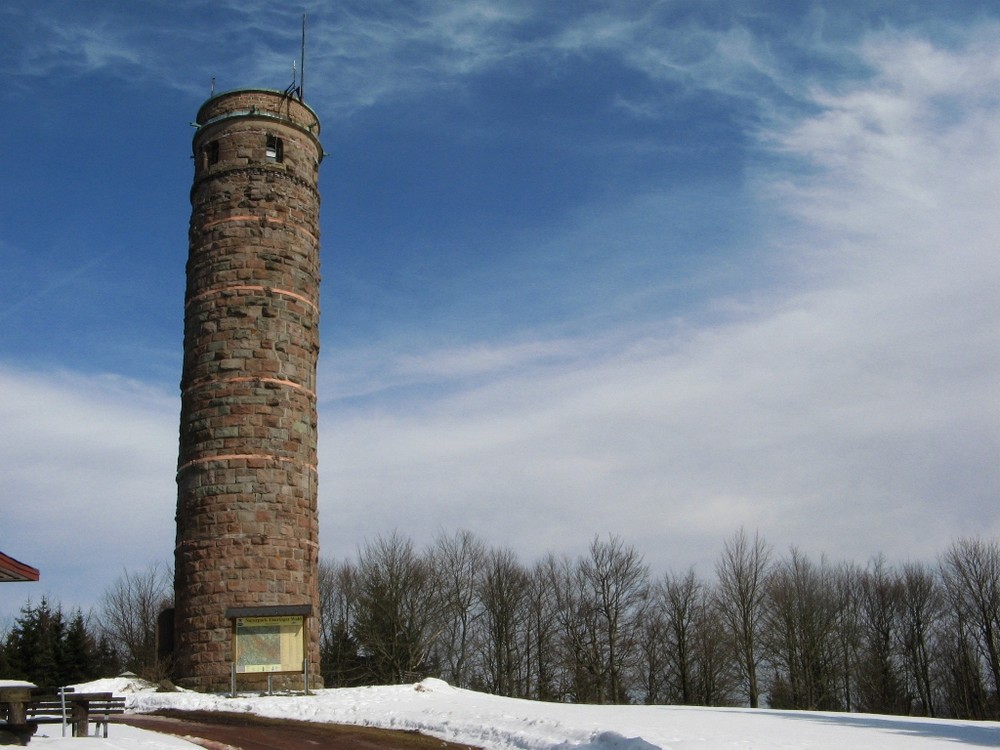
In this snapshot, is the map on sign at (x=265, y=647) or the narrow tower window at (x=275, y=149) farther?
the narrow tower window at (x=275, y=149)

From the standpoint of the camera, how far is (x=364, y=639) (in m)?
48.6

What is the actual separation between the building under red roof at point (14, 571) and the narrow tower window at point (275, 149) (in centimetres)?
1531

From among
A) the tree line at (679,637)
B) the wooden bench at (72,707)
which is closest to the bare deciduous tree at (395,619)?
the tree line at (679,637)

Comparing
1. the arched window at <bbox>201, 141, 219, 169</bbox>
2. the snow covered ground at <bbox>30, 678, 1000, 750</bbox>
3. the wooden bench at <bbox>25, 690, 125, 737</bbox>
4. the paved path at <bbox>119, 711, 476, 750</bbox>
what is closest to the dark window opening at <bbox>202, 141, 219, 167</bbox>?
the arched window at <bbox>201, 141, 219, 169</bbox>

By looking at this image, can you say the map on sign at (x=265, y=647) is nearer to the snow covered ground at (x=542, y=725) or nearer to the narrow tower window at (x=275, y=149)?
the snow covered ground at (x=542, y=725)

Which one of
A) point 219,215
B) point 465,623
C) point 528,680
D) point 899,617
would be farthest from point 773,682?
point 219,215

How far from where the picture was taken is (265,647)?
74.6 ft

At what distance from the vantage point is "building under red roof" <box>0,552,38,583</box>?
560 inches

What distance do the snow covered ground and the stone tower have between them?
2.43m

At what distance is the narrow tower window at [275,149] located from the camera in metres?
27.7

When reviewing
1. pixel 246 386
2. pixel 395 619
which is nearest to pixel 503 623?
pixel 395 619

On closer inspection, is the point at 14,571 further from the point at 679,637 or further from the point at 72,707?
the point at 679,637

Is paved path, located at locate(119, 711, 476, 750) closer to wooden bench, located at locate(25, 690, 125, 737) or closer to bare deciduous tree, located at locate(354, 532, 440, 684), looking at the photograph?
wooden bench, located at locate(25, 690, 125, 737)

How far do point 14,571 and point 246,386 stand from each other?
11.2 metres
